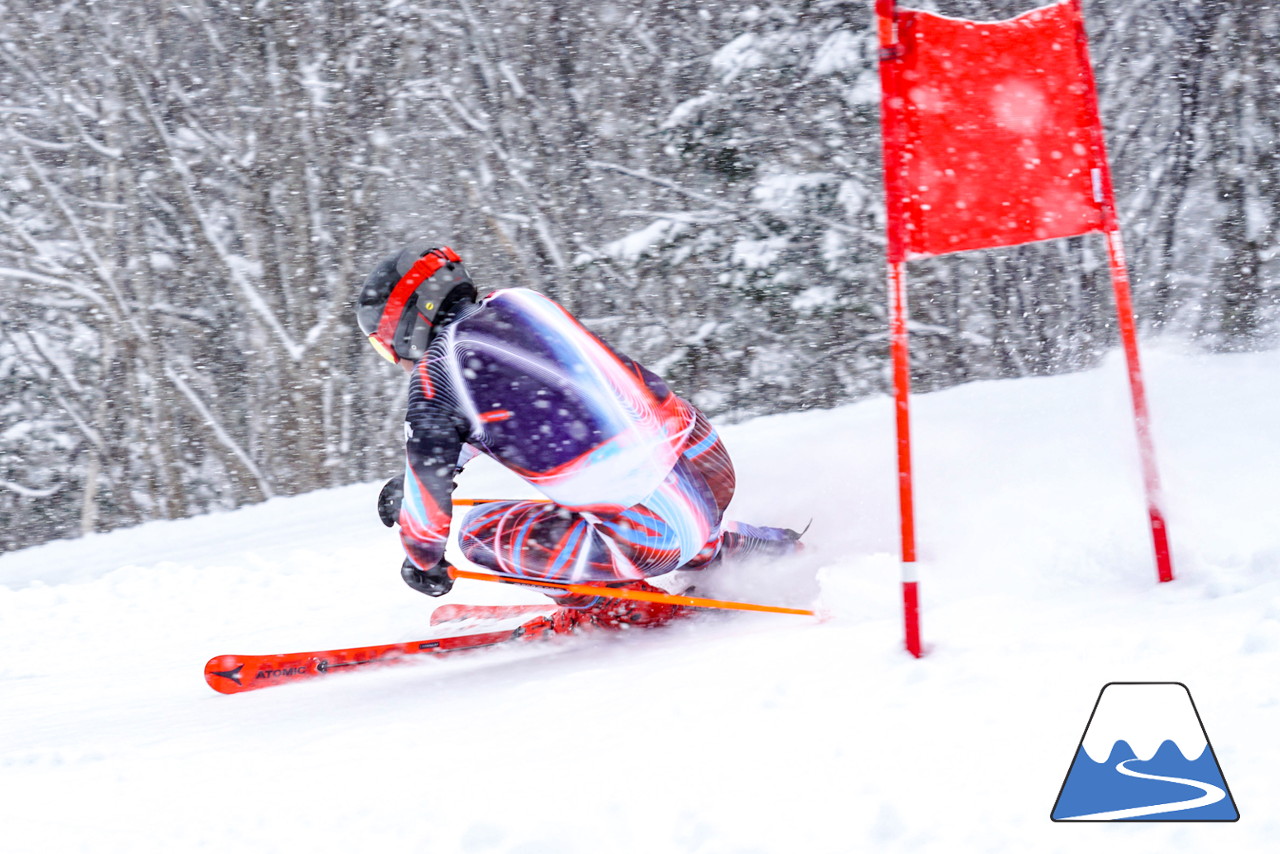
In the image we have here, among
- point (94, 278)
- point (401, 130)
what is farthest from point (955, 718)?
point (94, 278)

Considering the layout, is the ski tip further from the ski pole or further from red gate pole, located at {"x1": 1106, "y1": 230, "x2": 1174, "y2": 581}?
red gate pole, located at {"x1": 1106, "y1": 230, "x2": 1174, "y2": 581}

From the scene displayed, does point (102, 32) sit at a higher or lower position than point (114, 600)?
higher

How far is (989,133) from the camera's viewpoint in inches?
93.7

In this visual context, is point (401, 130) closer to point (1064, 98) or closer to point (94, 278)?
point (94, 278)

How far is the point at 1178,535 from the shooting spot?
261cm

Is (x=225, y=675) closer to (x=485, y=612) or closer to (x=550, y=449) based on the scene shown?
(x=485, y=612)

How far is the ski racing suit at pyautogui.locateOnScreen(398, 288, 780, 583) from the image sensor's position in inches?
104

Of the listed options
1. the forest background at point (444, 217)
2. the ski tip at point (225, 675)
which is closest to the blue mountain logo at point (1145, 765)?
the ski tip at point (225, 675)

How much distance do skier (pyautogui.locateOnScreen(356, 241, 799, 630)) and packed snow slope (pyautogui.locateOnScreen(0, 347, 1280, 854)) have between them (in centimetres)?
35

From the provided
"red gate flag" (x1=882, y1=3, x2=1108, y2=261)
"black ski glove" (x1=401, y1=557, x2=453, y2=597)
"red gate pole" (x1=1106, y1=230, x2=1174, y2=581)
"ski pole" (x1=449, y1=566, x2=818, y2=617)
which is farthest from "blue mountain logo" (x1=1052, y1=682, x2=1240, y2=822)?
"black ski glove" (x1=401, y1=557, x2=453, y2=597)

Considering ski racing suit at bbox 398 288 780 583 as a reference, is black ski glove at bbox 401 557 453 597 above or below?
below

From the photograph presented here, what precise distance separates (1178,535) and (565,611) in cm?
195

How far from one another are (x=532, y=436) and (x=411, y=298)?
58cm

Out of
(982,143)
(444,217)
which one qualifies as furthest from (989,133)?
(444,217)
